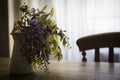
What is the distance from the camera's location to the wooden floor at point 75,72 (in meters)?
1.18

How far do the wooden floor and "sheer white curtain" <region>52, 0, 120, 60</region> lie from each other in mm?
1185

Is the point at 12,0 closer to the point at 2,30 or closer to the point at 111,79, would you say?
the point at 2,30

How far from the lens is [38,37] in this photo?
44.2 inches

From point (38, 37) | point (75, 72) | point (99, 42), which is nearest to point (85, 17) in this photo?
point (99, 42)

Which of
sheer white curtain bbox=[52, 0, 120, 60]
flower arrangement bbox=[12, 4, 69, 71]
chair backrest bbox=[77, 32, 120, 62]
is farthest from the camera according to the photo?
sheer white curtain bbox=[52, 0, 120, 60]

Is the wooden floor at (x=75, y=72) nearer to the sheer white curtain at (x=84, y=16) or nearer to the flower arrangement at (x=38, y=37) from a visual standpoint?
the flower arrangement at (x=38, y=37)

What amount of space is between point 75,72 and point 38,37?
0.31 m

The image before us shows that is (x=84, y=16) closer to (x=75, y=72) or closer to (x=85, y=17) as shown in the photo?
(x=85, y=17)

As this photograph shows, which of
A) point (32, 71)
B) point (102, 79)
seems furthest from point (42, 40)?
point (102, 79)

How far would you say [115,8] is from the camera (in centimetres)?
256

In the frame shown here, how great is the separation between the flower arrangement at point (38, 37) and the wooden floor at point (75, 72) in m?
0.09

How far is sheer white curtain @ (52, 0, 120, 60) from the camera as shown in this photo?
259 cm

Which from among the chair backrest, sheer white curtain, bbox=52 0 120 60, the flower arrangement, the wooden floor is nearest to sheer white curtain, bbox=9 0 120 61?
sheer white curtain, bbox=52 0 120 60

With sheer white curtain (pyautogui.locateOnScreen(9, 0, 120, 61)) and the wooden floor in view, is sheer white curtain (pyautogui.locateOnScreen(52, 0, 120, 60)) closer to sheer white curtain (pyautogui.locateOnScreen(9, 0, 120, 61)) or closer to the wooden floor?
sheer white curtain (pyautogui.locateOnScreen(9, 0, 120, 61))
